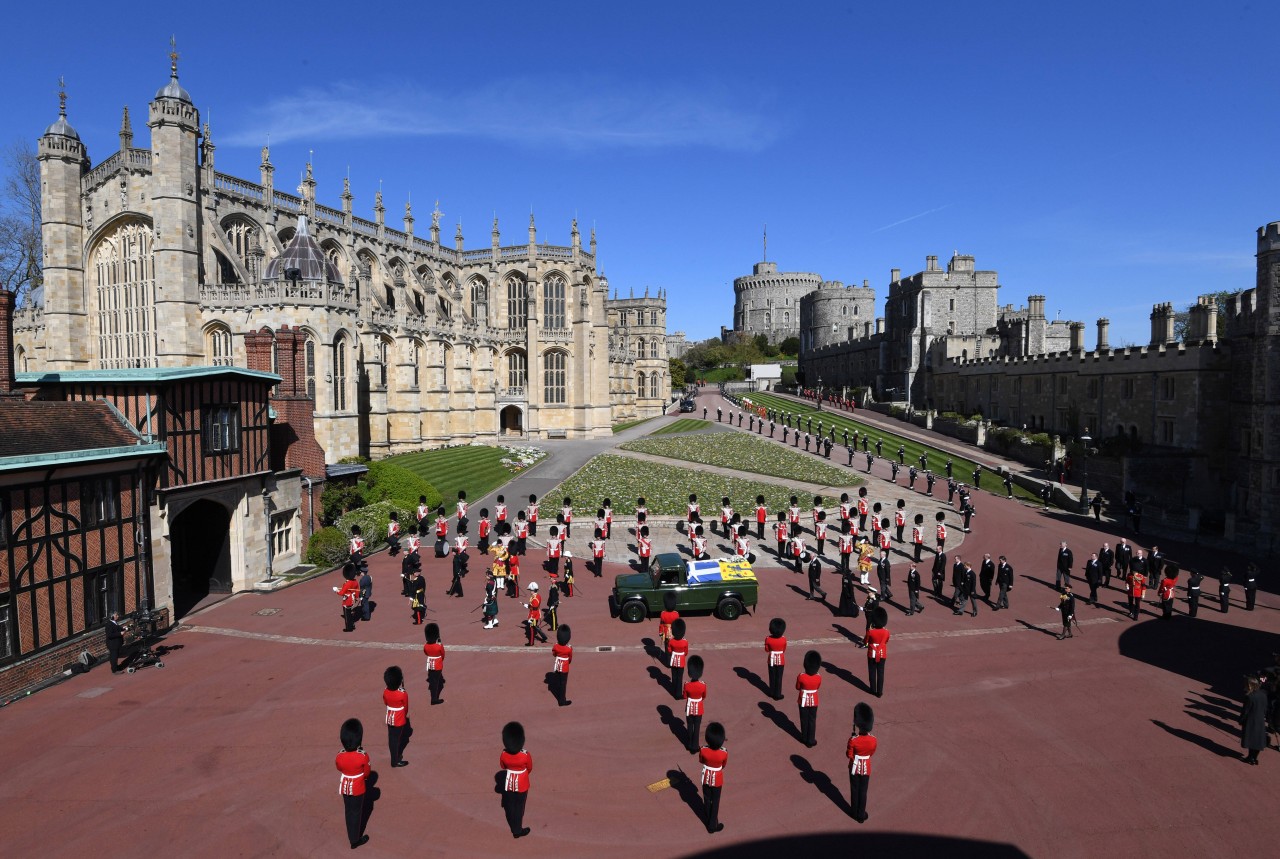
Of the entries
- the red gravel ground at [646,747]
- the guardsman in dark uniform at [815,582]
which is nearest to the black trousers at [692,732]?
the red gravel ground at [646,747]

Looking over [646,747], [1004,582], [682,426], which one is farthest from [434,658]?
[682,426]

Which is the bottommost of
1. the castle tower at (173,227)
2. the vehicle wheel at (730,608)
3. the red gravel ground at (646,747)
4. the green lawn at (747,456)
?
the red gravel ground at (646,747)

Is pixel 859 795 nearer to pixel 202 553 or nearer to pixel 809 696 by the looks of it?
pixel 809 696

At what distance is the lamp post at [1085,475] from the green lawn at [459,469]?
28.2m

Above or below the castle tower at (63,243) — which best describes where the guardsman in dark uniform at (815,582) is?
below

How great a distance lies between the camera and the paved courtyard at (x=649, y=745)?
30.6 ft

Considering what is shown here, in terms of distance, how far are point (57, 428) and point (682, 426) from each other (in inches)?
1979

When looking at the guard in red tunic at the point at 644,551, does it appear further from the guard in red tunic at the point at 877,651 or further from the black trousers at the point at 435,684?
the black trousers at the point at 435,684

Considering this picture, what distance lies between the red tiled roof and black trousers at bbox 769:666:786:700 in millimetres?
14399

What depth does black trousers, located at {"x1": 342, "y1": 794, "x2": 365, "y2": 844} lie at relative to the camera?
28.8 ft

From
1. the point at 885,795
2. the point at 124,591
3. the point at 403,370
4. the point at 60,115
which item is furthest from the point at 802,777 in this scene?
the point at 60,115

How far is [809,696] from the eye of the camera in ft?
37.0

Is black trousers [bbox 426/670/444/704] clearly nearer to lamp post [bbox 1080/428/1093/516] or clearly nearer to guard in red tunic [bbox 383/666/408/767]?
guard in red tunic [bbox 383/666/408/767]

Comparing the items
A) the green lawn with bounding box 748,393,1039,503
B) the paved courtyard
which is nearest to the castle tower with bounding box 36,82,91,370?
the paved courtyard
